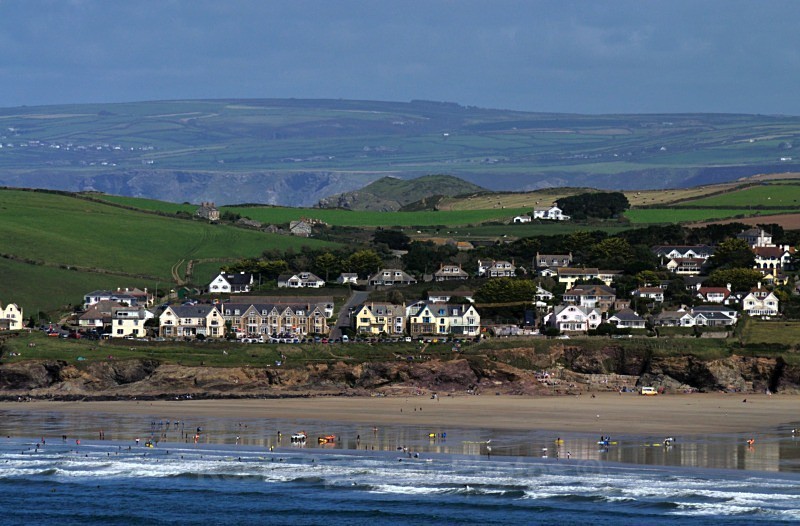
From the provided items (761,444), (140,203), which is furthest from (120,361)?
(140,203)

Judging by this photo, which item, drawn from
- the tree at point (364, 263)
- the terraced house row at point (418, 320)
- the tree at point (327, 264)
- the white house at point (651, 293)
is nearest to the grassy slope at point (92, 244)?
the tree at point (327, 264)

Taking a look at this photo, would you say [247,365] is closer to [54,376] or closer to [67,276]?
[54,376]

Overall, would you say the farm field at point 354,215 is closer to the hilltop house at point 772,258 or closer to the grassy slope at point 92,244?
the grassy slope at point 92,244

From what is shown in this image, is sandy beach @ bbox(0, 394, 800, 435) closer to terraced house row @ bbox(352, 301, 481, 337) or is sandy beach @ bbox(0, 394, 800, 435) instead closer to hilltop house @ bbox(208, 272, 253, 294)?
terraced house row @ bbox(352, 301, 481, 337)

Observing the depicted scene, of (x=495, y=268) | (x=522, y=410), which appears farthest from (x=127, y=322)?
(x=495, y=268)

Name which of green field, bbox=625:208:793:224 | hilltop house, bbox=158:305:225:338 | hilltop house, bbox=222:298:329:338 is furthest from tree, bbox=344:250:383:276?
green field, bbox=625:208:793:224

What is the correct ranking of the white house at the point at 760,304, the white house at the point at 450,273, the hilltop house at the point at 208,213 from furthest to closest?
1. the hilltop house at the point at 208,213
2. the white house at the point at 450,273
3. the white house at the point at 760,304

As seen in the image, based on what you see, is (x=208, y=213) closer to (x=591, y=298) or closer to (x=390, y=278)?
(x=390, y=278)
